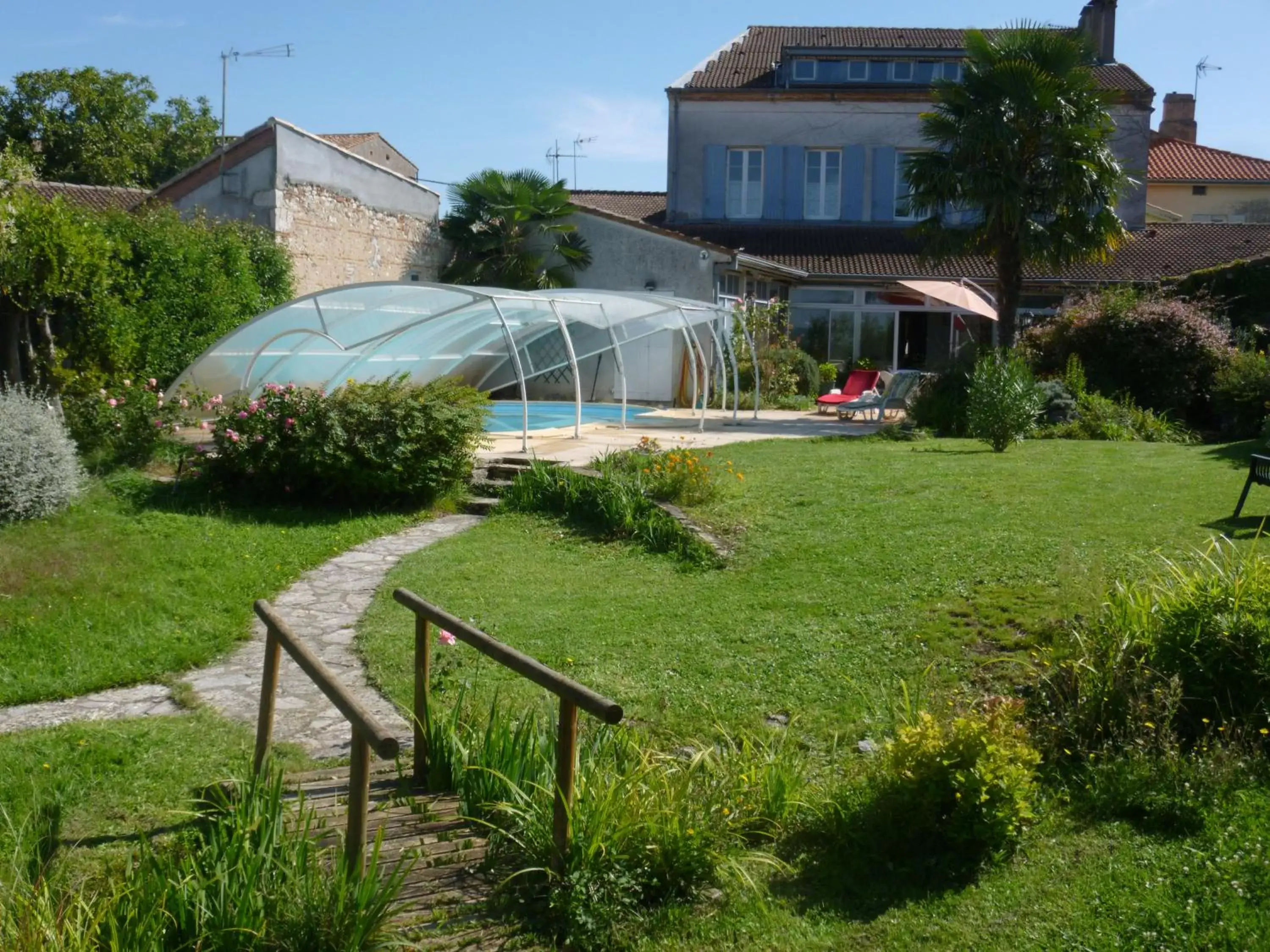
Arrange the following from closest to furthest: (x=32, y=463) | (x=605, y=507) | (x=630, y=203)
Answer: (x=32, y=463)
(x=605, y=507)
(x=630, y=203)

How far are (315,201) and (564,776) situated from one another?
20.3m

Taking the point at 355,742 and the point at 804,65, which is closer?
the point at 355,742

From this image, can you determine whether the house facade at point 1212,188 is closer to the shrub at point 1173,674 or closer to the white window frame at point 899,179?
the white window frame at point 899,179

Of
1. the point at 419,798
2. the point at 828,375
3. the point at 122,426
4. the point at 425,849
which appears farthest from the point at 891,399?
the point at 425,849

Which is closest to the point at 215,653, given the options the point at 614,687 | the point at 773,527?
the point at 614,687

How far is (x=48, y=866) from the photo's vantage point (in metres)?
4.57

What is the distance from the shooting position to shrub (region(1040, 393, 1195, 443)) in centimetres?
1803

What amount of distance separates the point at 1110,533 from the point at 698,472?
3983 millimetres

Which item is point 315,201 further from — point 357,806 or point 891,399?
point 357,806

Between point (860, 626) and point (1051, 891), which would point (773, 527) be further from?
point (1051, 891)

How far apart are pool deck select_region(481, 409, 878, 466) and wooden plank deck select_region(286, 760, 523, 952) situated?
347 inches

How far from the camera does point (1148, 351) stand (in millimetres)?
20438

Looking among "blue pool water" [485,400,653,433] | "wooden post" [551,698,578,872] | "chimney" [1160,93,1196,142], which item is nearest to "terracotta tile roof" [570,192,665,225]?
"blue pool water" [485,400,653,433]

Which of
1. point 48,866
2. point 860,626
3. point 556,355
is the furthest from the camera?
point 556,355
